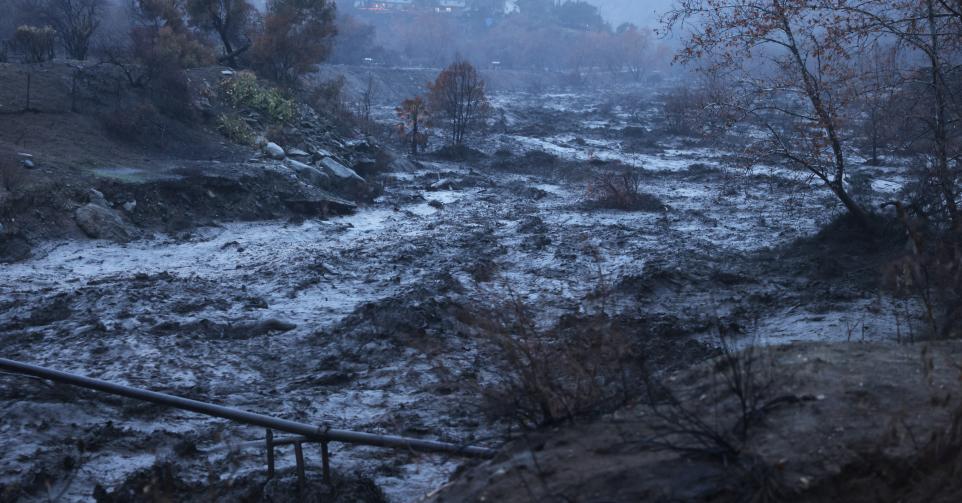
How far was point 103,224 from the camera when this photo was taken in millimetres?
11469

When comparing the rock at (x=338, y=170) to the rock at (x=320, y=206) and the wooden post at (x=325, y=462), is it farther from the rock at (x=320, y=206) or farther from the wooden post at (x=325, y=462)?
the wooden post at (x=325, y=462)

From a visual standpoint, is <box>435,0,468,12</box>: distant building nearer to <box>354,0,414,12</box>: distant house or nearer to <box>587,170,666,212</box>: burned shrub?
<box>354,0,414,12</box>: distant house

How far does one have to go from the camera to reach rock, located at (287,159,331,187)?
16.0 metres

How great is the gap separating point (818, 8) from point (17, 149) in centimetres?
1208

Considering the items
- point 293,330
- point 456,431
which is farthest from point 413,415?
point 293,330

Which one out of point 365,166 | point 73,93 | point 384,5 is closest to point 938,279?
point 365,166

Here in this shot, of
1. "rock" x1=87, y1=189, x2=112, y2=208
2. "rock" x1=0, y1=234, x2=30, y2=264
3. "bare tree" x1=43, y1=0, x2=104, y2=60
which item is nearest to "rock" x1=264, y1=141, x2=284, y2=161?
"rock" x1=87, y1=189, x2=112, y2=208

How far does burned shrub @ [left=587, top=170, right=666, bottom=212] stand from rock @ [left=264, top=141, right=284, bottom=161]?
21.3 feet

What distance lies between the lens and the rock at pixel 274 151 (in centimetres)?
1661

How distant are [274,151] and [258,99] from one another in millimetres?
3502

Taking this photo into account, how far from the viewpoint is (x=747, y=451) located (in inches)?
123

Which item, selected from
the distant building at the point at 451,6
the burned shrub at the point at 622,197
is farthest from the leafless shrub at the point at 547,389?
the distant building at the point at 451,6

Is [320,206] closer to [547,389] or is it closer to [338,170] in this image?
[338,170]

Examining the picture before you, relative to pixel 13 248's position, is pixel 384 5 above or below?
above
